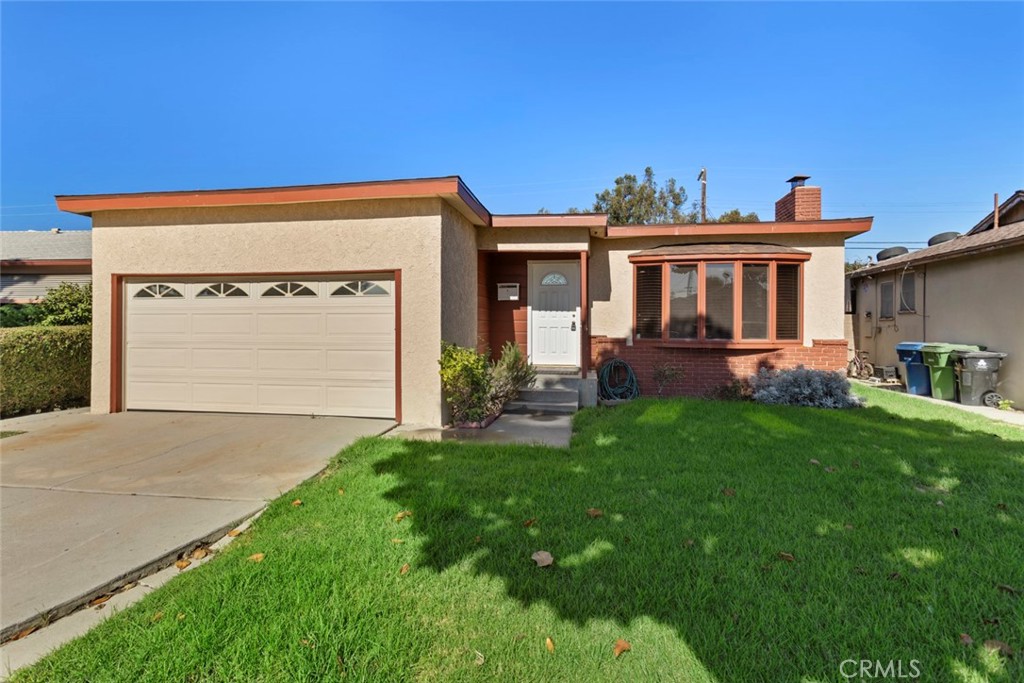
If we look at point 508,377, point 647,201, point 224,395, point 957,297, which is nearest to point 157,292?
point 224,395

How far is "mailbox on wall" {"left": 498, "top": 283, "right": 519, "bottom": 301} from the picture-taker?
9.92m

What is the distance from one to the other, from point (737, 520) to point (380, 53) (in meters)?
11.0

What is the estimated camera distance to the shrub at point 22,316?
9414 millimetres

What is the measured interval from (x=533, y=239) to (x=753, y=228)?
4.33 m

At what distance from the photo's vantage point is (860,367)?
13812 mm

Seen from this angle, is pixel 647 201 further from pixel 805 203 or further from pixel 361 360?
pixel 361 360

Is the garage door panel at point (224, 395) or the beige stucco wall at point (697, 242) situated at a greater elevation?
the beige stucco wall at point (697, 242)

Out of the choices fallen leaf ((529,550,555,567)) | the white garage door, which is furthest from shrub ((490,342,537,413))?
fallen leaf ((529,550,555,567))

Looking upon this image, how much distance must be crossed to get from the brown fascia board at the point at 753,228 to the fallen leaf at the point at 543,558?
7406 mm

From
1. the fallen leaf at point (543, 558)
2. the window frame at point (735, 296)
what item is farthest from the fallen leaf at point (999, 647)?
the window frame at point (735, 296)

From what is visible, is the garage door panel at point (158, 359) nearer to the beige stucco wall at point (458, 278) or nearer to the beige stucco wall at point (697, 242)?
the beige stucco wall at point (458, 278)

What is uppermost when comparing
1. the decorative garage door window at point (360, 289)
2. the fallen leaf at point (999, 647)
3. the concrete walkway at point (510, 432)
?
the decorative garage door window at point (360, 289)

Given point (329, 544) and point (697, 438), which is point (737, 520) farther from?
point (329, 544)

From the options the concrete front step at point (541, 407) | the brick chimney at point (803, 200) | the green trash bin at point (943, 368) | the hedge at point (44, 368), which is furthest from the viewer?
the green trash bin at point (943, 368)
